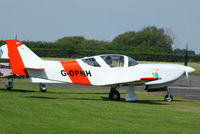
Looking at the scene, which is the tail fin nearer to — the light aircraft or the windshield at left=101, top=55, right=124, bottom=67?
the light aircraft

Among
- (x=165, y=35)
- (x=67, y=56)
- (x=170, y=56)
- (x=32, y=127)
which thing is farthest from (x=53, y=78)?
(x=165, y=35)

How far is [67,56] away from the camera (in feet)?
215

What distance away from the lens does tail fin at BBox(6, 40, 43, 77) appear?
675 inches

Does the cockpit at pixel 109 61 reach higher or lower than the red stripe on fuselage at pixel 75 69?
higher

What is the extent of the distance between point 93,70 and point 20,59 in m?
3.28

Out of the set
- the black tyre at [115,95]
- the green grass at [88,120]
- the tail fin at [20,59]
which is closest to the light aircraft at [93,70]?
the tail fin at [20,59]

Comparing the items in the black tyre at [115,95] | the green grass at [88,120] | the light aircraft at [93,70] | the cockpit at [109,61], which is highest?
the cockpit at [109,61]

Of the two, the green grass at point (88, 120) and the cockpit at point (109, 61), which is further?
the cockpit at point (109, 61)

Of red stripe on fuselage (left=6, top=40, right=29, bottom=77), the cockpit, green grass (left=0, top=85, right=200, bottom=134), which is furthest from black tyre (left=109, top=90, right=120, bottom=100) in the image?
red stripe on fuselage (left=6, top=40, right=29, bottom=77)

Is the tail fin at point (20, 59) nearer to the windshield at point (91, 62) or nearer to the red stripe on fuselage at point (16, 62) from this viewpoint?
the red stripe on fuselage at point (16, 62)

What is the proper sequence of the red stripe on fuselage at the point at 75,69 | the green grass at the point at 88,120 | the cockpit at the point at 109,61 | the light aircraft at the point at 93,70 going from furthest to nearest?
the cockpit at the point at 109,61, the red stripe on fuselage at the point at 75,69, the light aircraft at the point at 93,70, the green grass at the point at 88,120

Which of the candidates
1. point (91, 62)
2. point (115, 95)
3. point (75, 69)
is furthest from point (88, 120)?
point (115, 95)

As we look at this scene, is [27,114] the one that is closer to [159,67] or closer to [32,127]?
[32,127]

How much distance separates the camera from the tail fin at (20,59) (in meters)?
17.1
